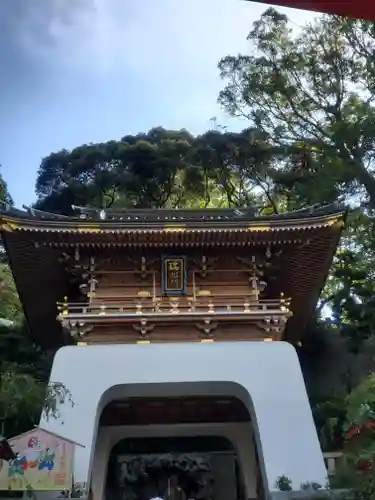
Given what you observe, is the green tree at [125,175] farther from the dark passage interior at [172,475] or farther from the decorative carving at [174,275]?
the decorative carving at [174,275]

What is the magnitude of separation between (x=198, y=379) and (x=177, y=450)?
6.92m

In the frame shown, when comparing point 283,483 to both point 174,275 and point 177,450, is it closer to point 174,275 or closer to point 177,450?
point 174,275

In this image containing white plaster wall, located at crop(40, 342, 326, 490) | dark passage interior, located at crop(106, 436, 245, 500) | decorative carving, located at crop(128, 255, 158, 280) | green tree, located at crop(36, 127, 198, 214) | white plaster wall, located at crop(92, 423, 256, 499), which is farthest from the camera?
green tree, located at crop(36, 127, 198, 214)

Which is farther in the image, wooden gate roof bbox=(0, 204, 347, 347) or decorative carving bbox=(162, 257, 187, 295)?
decorative carving bbox=(162, 257, 187, 295)

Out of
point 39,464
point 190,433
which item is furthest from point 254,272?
point 39,464

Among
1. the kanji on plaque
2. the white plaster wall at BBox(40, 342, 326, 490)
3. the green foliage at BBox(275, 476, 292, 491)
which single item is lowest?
the green foliage at BBox(275, 476, 292, 491)

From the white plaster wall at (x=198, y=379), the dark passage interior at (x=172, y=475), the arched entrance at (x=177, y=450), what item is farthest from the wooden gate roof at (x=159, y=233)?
the dark passage interior at (x=172, y=475)

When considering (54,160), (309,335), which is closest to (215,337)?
(309,335)

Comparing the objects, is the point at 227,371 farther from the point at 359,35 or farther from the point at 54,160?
the point at 54,160

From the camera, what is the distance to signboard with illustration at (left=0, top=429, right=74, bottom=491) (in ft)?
25.8

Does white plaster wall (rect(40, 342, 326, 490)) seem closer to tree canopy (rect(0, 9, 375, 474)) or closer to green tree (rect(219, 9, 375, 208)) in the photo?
tree canopy (rect(0, 9, 375, 474))

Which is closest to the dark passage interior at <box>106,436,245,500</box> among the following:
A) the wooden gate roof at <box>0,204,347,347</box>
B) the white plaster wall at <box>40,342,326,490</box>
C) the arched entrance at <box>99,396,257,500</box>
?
the arched entrance at <box>99,396,257,500</box>

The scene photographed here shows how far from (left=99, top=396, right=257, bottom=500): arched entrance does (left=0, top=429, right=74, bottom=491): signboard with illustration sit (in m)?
3.53

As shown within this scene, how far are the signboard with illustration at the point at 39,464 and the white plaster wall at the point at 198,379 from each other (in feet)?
2.73
